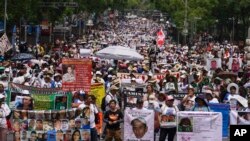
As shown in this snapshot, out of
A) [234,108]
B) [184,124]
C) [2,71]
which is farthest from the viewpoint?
[2,71]

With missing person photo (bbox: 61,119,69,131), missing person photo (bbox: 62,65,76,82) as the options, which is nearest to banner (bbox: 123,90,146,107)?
missing person photo (bbox: 62,65,76,82)

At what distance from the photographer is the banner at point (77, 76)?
64.2 ft

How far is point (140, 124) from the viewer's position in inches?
598

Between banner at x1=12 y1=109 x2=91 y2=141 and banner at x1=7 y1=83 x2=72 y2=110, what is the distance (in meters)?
0.55

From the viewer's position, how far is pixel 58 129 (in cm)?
1519

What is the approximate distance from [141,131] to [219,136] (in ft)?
4.96

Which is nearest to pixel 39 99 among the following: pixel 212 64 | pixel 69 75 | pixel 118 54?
pixel 69 75

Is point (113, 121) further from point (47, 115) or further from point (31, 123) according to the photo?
point (31, 123)

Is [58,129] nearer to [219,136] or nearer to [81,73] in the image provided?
[219,136]

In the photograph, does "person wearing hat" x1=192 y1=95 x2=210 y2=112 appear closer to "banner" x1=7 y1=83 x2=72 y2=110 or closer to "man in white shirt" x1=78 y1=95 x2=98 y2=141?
"man in white shirt" x1=78 y1=95 x2=98 y2=141

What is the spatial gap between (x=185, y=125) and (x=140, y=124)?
96cm

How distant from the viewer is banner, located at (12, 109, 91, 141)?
597 inches

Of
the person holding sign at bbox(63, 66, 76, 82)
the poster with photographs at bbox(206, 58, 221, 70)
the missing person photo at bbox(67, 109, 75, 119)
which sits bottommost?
the poster with photographs at bbox(206, 58, 221, 70)

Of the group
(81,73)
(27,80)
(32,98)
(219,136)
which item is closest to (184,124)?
(219,136)
